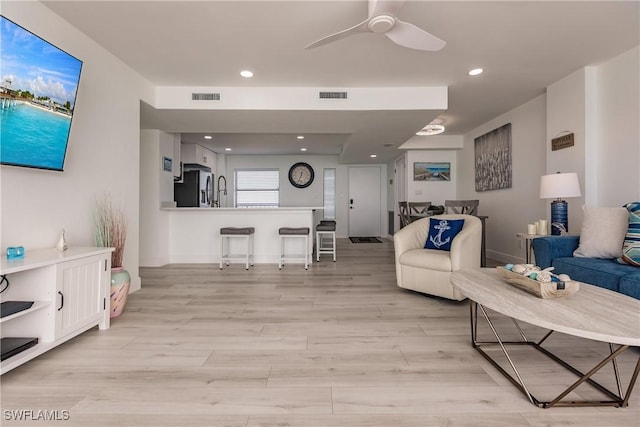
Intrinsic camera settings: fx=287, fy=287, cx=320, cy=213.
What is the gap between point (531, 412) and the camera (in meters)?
1.33

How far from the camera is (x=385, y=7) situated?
185cm

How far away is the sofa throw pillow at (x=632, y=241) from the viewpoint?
6.91 feet

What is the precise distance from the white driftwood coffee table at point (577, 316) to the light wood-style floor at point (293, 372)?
68 mm

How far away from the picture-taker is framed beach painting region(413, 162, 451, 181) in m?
6.34

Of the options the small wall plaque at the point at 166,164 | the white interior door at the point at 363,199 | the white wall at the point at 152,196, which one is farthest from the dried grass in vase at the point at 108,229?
the white interior door at the point at 363,199

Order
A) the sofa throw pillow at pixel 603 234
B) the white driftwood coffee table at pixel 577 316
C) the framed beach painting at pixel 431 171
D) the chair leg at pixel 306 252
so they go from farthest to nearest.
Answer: the framed beach painting at pixel 431 171 < the chair leg at pixel 306 252 < the sofa throw pillow at pixel 603 234 < the white driftwood coffee table at pixel 577 316

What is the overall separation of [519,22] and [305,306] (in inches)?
121

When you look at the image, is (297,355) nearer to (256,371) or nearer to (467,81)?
(256,371)

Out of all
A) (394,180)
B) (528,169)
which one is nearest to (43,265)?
(528,169)

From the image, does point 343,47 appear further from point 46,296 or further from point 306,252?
point 46,296

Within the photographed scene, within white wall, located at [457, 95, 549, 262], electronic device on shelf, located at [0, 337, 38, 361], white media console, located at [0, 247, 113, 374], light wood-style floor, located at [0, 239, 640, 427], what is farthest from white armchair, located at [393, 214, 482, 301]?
electronic device on shelf, located at [0, 337, 38, 361]

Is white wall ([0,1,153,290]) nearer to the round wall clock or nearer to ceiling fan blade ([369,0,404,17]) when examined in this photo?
ceiling fan blade ([369,0,404,17])

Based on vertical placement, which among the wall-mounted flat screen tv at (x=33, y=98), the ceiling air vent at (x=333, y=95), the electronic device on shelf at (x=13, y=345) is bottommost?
the electronic device on shelf at (x=13, y=345)

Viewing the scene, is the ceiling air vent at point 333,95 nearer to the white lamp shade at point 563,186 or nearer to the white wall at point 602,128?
the white lamp shade at point 563,186
